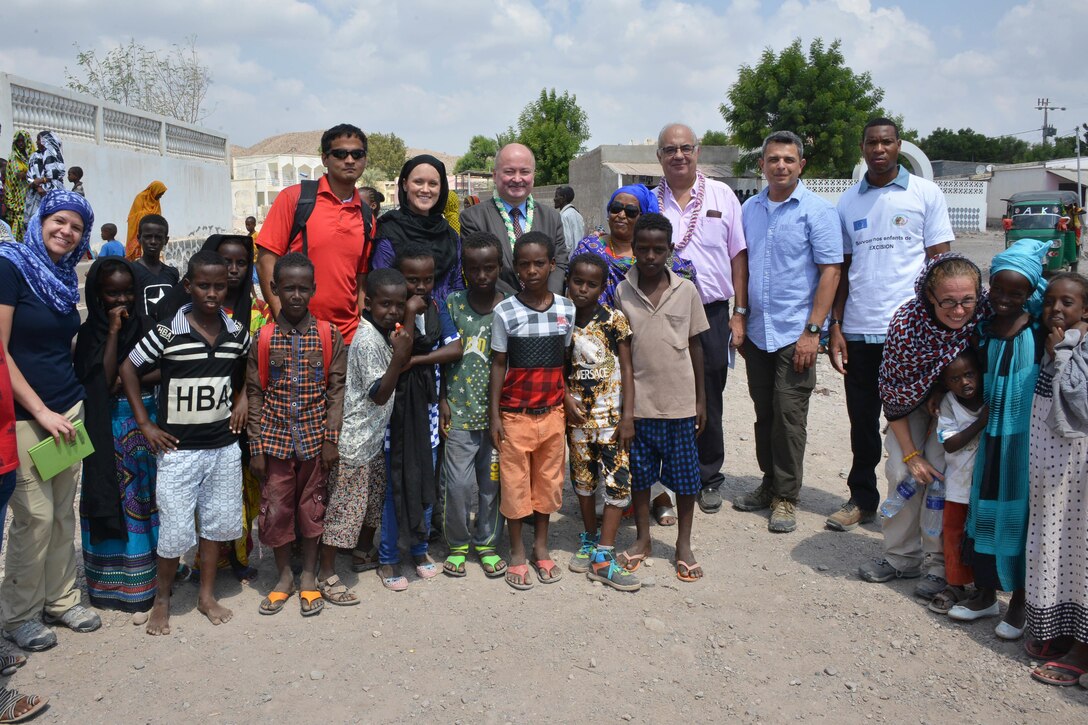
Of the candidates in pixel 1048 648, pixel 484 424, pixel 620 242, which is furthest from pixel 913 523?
pixel 484 424

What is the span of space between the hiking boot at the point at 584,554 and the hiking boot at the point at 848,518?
149cm

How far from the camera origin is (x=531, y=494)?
394cm

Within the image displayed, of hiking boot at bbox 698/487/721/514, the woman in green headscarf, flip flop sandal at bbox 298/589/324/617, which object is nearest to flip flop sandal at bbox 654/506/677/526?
hiking boot at bbox 698/487/721/514

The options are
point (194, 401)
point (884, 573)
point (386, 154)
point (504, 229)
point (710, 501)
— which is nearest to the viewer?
point (194, 401)

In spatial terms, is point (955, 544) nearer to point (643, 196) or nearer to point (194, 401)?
point (643, 196)

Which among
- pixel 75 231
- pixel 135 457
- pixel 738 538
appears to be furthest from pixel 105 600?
pixel 738 538

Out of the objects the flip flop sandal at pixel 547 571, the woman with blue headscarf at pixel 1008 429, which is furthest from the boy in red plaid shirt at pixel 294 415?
the woman with blue headscarf at pixel 1008 429

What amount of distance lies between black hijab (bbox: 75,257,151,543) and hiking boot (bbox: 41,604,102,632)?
14.0 inches

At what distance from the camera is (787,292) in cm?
448

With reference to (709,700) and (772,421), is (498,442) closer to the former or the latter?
(709,700)

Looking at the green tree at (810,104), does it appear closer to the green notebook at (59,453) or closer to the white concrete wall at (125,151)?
the white concrete wall at (125,151)

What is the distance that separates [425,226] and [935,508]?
9.70 ft

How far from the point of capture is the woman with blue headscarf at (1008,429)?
3.25m

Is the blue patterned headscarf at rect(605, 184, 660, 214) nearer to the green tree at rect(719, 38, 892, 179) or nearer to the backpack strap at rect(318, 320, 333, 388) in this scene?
the backpack strap at rect(318, 320, 333, 388)
